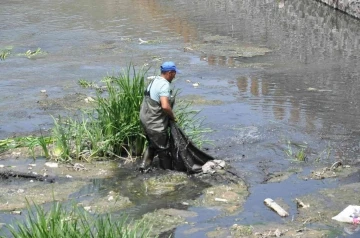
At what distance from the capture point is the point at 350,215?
26.0ft

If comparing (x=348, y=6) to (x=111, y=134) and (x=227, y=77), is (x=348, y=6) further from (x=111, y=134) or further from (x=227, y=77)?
(x=111, y=134)

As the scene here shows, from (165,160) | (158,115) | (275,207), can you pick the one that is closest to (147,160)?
(165,160)

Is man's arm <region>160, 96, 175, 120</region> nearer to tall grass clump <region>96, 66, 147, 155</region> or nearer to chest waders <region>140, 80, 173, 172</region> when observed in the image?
chest waders <region>140, 80, 173, 172</region>

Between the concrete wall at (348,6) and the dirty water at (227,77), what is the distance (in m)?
0.30

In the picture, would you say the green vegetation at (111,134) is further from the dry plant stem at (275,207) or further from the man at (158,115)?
the dry plant stem at (275,207)

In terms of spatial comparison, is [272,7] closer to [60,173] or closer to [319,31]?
[319,31]

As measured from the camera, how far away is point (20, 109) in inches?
525

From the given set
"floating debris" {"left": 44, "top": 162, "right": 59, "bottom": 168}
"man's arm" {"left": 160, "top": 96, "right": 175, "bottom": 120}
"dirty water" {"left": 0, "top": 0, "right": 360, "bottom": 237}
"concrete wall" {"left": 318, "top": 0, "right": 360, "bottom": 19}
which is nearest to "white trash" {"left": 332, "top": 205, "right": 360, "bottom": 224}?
"dirty water" {"left": 0, "top": 0, "right": 360, "bottom": 237}

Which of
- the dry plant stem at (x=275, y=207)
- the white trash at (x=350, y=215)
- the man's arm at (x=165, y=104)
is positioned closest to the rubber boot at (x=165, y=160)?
the man's arm at (x=165, y=104)

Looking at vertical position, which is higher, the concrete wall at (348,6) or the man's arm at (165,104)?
the man's arm at (165,104)

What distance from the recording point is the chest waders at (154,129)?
9.50 meters

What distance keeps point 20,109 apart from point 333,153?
579cm

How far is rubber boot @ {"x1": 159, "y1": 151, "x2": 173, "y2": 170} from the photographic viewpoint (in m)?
9.80

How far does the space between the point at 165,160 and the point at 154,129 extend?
0.52m
